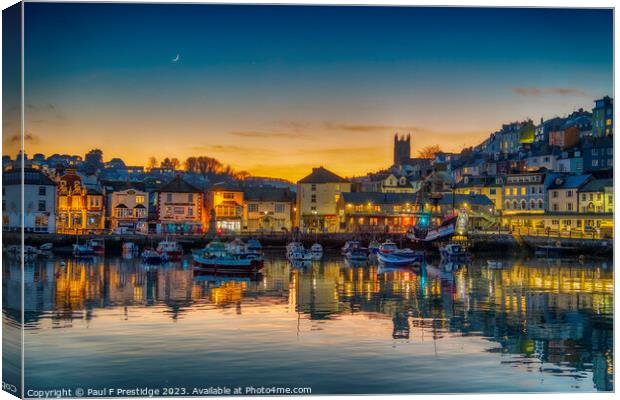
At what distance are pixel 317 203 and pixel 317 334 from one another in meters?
54.2

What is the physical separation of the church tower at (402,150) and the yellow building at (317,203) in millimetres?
24350

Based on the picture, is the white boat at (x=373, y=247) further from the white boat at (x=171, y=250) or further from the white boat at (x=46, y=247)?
the white boat at (x=46, y=247)

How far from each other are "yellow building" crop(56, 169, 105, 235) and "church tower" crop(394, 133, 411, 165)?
38.9m

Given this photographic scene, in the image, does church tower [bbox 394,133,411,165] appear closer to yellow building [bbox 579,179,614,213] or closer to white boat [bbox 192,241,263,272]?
yellow building [bbox 579,179,614,213]

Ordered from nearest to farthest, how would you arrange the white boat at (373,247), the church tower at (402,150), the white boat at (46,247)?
the white boat at (46,247)
the white boat at (373,247)
the church tower at (402,150)

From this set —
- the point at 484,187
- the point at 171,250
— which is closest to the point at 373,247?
the point at 171,250

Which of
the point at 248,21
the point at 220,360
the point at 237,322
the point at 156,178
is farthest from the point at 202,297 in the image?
the point at 156,178

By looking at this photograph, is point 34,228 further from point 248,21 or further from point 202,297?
point 248,21

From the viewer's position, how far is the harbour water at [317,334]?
1481 cm

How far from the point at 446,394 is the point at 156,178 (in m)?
57.0

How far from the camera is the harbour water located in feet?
48.6

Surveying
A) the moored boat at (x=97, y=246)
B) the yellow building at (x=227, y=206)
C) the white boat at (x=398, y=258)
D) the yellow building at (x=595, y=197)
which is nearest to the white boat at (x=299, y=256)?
the white boat at (x=398, y=258)

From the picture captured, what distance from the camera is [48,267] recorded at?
41531mm

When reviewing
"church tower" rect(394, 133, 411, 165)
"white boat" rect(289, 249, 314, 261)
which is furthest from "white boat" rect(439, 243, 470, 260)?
"church tower" rect(394, 133, 411, 165)
